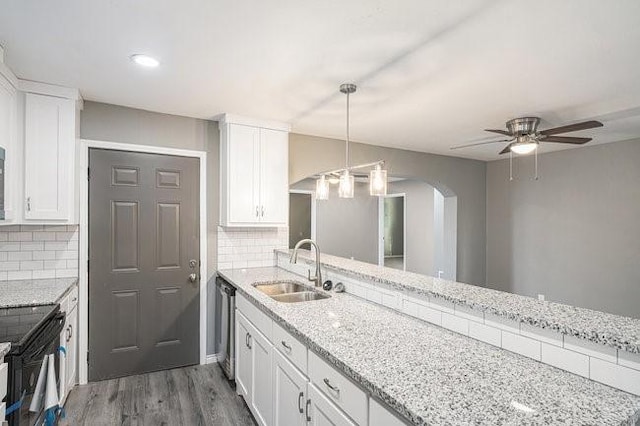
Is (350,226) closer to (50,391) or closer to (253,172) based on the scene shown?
(253,172)

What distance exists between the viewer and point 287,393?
71.1 inches

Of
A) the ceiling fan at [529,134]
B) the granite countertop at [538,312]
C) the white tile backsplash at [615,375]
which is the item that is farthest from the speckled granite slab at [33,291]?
the ceiling fan at [529,134]

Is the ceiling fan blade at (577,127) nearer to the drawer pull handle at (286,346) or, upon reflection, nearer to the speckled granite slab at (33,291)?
the drawer pull handle at (286,346)

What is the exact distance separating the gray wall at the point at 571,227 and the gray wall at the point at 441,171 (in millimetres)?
220

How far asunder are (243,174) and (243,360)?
1652 mm

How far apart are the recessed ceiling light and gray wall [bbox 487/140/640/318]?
492 cm

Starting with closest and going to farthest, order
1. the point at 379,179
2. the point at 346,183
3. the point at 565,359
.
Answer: the point at 565,359, the point at 379,179, the point at 346,183

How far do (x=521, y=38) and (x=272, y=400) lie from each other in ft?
7.93

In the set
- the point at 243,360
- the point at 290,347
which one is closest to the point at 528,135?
the point at 290,347

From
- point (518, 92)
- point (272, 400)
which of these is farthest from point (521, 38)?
point (272, 400)

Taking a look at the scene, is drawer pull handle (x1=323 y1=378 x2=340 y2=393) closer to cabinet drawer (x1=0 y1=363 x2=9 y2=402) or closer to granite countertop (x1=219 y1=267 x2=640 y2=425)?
granite countertop (x1=219 y1=267 x2=640 y2=425)

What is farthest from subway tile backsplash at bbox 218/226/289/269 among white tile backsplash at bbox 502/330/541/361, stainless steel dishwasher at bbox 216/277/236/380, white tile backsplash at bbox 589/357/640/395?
white tile backsplash at bbox 589/357/640/395

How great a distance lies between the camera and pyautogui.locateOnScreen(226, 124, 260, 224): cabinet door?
130 inches

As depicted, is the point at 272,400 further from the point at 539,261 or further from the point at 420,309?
the point at 539,261
